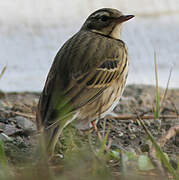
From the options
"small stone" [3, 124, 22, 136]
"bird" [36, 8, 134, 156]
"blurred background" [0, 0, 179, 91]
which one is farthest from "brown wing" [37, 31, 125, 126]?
"blurred background" [0, 0, 179, 91]

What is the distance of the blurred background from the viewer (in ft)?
24.7

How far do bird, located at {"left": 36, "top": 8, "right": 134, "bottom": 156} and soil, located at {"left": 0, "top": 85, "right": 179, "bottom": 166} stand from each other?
27cm

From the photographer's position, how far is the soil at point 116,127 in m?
4.20

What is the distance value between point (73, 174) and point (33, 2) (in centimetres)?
686

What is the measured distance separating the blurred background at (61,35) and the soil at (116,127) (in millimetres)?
1225

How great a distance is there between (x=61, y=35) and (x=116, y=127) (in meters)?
3.93

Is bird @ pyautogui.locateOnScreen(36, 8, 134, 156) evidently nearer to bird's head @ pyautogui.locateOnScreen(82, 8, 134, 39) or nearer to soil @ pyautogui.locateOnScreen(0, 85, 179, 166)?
bird's head @ pyautogui.locateOnScreen(82, 8, 134, 39)

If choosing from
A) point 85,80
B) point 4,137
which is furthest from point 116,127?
point 4,137

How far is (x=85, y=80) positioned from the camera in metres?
4.30

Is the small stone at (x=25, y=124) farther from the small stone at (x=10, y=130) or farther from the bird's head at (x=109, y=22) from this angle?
the bird's head at (x=109, y=22)

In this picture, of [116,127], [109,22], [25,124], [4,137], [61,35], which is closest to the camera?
[4,137]

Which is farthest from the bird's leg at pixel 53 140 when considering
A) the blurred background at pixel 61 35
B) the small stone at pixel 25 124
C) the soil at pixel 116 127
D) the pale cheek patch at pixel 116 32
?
the blurred background at pixel 61 35

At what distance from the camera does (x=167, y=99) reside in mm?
6105

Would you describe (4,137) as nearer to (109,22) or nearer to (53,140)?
(53,140)
